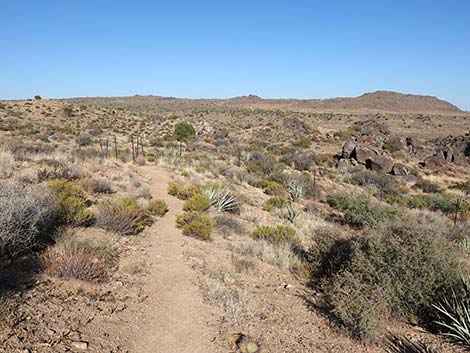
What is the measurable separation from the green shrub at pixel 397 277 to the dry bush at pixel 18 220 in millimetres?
5245

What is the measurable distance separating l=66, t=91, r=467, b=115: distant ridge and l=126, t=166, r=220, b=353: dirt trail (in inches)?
4129

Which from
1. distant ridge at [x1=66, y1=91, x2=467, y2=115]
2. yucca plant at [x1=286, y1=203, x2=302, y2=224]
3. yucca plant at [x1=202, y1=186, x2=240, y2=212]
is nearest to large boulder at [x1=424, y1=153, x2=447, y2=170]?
yucca plant at [x1=286, y1=203, x2=302, y2=224]

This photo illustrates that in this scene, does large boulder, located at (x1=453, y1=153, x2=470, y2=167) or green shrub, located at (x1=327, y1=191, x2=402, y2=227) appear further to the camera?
large boulder, located at (x1=453, y1=153, x2=470, y2=167)

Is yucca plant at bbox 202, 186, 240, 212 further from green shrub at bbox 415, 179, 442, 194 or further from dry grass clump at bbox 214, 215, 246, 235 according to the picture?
green shrub at bbox 415, 179, 442, 194

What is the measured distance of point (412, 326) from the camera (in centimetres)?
→ 526

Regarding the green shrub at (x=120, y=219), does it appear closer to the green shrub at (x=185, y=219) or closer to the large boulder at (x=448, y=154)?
the green shrub at (x=185, y=219)

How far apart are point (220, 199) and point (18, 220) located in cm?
727

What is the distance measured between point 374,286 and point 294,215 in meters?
7.31

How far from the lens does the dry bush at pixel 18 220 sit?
5695 millimetres

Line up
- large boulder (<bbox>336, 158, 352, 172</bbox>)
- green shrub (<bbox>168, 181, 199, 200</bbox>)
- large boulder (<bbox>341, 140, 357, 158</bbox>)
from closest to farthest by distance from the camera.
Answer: green shrub (<bbox>168, 181, 199, 200</bbox>)
large boulder (<bbox>336, 158, 352, 172</bbox>)
large boulder (<bbox>341, 140, 357, 158</bbox>)

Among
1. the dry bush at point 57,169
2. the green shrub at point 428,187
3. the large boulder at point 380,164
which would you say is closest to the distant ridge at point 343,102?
the large boulder at point 380,164

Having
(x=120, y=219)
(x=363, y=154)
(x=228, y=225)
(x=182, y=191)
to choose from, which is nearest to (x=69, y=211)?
(x=120, y=219)

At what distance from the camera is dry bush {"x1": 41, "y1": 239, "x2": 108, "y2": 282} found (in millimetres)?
5531

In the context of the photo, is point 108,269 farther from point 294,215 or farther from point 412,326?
point 294,215
